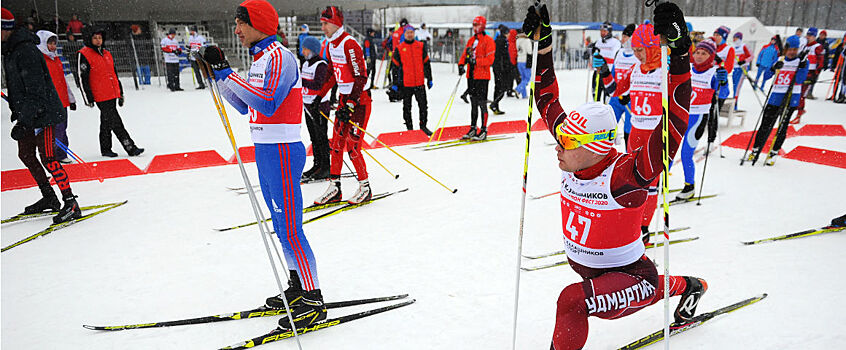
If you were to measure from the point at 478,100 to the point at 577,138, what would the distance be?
6.28 meters

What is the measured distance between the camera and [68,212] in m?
4.66

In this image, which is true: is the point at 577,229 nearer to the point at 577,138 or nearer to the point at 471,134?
the point at 577,138

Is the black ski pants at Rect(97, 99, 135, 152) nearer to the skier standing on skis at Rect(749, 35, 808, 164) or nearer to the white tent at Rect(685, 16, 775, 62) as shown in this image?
the skier standing on skis at Rect(749, 35, 808, 164)

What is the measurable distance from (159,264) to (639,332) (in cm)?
351

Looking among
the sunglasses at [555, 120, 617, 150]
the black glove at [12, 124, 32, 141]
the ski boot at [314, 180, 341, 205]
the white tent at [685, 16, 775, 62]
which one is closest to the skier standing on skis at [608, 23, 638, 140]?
the ski boot at [314, 180, 341, 205]

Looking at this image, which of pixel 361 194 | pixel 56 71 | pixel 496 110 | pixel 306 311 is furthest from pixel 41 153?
pixel 496 110

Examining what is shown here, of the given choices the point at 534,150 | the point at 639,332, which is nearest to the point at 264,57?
the point at 639,332

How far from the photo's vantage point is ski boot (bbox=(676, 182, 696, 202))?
5.14m

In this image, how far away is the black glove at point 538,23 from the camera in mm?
2422

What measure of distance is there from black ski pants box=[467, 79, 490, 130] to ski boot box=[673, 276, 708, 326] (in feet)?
18.8

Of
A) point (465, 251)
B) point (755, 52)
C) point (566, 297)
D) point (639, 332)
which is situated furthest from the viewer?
point (755, 52)

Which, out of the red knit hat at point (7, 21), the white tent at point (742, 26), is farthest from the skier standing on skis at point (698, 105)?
the white tent at point (742, 26)

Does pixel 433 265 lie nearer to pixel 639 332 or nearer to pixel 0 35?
pixel 639 332

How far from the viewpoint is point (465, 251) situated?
401 centimetres
